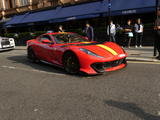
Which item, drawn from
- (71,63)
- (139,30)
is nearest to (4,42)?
(71,63)

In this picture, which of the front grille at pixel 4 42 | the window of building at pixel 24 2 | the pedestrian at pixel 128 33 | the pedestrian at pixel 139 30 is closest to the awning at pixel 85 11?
the pedestrian at pixel 128 33

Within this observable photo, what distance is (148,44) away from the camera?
1107cm

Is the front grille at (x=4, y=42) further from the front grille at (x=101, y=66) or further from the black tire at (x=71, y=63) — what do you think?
the front grille at (x=101, y=66)

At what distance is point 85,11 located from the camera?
48.6 ft

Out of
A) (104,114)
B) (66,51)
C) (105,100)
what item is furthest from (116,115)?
(66,51)

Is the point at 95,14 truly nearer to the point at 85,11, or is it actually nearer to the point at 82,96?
the point at 85,11

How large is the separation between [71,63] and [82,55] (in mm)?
550

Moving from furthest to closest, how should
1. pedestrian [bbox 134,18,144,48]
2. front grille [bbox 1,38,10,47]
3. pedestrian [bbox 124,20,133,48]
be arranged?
1. front grille [bbox 1,38,10,47]
2. pedestrian [bbox 124,20,133,48]
3. pedestrian [bbox 134,18,144,48]

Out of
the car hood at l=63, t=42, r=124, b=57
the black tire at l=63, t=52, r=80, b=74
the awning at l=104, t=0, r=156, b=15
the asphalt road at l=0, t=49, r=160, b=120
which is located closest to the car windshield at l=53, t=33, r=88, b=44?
the black tire at l=63, t=52, r=80, b=74

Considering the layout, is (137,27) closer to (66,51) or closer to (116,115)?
(66,51)

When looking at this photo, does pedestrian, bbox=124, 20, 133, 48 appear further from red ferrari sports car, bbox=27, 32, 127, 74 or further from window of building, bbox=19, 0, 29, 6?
window of building, bbox=19, 0, 29, 6

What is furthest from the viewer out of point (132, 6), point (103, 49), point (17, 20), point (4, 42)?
point (17, 20)

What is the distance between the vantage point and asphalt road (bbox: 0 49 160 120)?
2.81 m

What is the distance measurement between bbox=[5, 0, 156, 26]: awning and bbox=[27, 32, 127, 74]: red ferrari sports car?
24.9 ft
